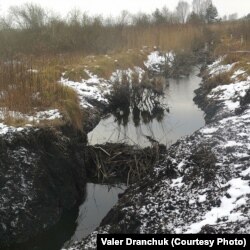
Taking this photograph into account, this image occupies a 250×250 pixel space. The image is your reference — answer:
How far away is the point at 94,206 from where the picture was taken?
666cm

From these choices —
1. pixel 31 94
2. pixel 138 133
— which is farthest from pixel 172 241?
pixel 138 133

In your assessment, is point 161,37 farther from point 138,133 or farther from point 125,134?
point 125,134

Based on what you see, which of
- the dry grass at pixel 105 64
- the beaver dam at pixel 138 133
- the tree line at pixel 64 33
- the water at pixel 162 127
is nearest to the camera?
the beaver dam at pixel 138 133

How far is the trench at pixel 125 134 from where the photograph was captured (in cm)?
606

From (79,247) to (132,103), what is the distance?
22.9ft

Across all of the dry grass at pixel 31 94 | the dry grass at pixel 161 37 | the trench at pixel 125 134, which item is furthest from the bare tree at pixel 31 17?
the dry grass at pixel 31 94

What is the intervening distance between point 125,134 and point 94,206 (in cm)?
285

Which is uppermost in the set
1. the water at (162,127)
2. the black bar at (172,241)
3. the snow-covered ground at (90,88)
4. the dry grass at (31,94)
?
the dry grass at (31,94)

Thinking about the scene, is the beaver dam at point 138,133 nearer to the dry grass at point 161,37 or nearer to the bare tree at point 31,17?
the dry grass at point 161,37

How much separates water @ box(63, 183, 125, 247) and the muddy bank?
18 cm

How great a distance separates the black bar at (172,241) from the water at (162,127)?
3.82 metres

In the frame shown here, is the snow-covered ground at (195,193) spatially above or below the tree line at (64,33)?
below

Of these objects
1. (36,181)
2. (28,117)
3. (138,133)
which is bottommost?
(138,133)

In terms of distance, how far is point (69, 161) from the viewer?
22.1 ft
